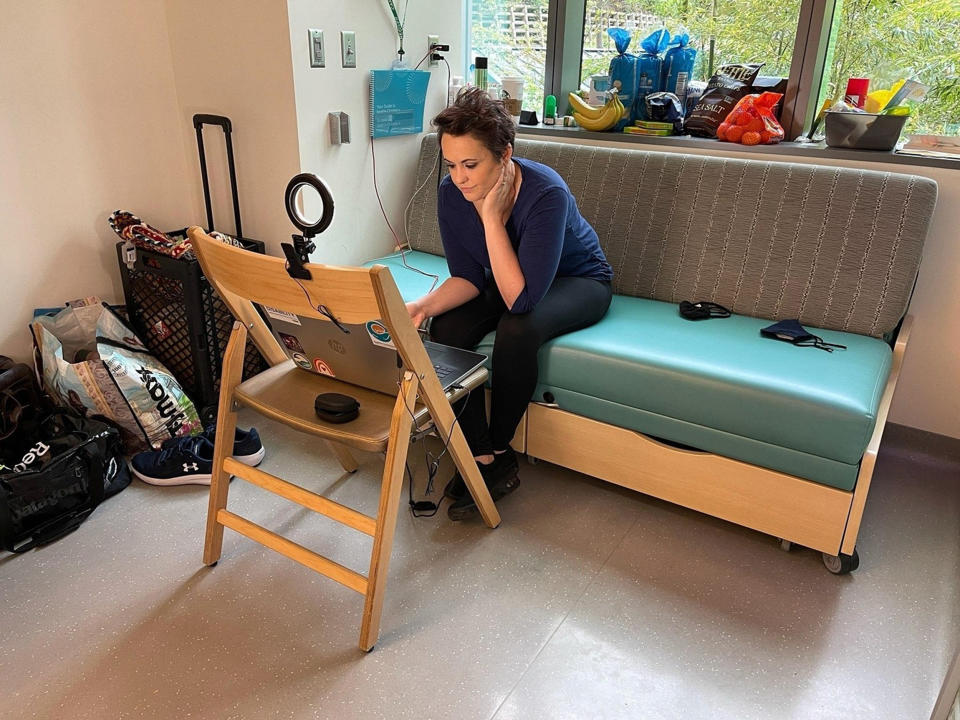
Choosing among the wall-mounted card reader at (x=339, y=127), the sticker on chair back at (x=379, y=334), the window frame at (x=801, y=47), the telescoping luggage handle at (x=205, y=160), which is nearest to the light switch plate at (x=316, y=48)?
the wall-mounted card reader at (x=339, y=127)

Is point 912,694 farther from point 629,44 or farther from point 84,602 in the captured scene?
point 629,44

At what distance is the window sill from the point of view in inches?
79.8

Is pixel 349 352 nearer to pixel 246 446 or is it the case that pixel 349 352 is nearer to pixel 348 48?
pixel 246 446

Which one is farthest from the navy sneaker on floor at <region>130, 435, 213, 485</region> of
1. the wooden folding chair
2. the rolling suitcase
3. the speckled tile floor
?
the wooden folding chair

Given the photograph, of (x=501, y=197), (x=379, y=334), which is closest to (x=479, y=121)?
(x=501, y=197)

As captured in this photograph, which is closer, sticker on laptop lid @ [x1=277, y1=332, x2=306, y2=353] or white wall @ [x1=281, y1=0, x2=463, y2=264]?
sticker on laptop lid @ [x1=277, y1=332, x2=306, y2=353]

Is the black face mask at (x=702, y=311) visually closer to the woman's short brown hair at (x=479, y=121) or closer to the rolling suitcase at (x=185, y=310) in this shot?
the woman's short brown hair at (x=479, y=121)

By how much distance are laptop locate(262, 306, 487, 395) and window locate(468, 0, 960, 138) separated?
1558 mm

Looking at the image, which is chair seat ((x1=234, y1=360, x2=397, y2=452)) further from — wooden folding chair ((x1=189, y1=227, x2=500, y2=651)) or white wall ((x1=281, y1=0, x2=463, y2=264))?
white wall ((x1=281, y1=0, x2=463, y2=264))

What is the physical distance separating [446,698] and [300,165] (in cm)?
164

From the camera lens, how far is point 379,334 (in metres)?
1.39

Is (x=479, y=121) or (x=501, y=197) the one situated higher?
(x=479, y=121)

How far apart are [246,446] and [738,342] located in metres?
1.41

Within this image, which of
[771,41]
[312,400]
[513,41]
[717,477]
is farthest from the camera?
[513,41]
